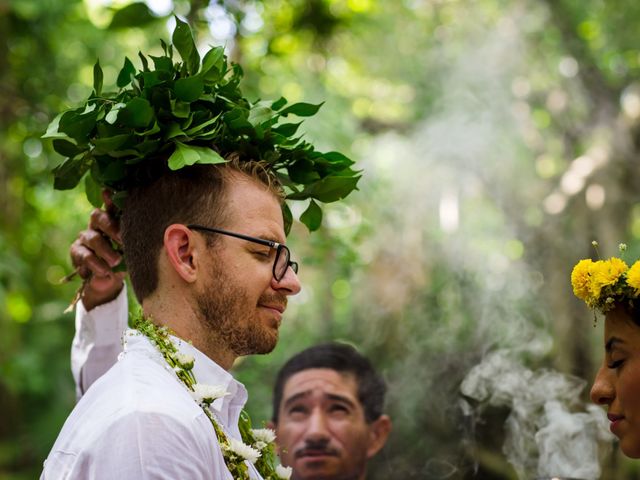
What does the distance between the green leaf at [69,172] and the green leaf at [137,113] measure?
1.23 ft

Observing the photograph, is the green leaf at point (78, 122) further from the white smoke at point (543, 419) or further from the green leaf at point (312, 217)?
the white smoke at point (543, 419)

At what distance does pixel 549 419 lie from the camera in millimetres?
3877

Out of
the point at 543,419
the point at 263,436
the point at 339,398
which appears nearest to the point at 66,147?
the point at 263,436

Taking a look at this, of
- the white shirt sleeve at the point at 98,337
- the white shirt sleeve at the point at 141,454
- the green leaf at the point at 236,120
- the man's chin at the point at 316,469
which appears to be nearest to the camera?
the white shirt sleeve at the point at 141,454

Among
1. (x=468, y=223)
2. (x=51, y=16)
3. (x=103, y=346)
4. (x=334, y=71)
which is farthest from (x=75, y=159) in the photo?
(x=334, y=71)

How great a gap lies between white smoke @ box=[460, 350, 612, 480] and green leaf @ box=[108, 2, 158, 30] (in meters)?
2.31

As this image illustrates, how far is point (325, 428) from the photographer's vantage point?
3.77 m

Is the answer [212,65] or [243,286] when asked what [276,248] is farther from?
[212,65]

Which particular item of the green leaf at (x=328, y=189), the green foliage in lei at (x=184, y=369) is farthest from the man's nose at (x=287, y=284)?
the green leaf at (x=328, y=189)

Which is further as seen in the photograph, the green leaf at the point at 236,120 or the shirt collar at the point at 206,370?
the green leaf at the point at 236,120

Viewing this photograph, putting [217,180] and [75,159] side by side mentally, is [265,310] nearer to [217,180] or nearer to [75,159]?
[217,180]

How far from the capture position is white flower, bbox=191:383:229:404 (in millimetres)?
2205

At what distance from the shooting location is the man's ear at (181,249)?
2.38 metres

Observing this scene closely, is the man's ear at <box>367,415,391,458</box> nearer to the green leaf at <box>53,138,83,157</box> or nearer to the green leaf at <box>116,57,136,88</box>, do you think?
the green leaf at <box>53,138,83,157</box>
